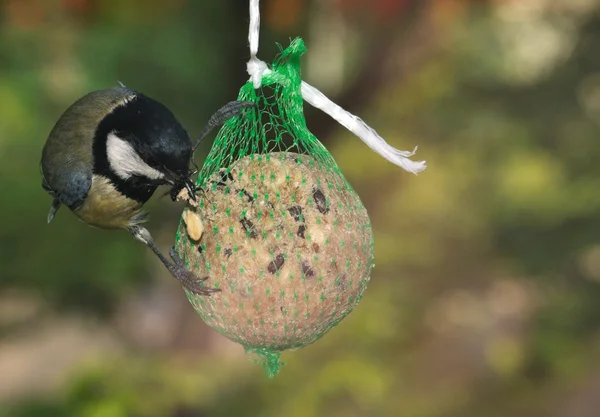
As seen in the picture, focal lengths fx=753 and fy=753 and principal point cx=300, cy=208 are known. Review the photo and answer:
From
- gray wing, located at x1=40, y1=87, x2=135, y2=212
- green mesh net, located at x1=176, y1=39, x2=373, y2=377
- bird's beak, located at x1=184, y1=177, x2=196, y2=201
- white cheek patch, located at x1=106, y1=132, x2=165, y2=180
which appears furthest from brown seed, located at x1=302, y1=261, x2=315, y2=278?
gray wing, located at x1=40, y1=87, x2=135, y2=212

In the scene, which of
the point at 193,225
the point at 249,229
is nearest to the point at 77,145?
the point at 193,225

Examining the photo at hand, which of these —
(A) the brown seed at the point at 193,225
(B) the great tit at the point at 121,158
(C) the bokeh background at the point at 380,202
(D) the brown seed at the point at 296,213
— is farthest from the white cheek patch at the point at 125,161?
(C) the bokeh background at the point at 380,202

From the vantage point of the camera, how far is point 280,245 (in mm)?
2012

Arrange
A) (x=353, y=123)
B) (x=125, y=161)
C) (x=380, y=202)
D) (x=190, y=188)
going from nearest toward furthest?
(x=190, y=188)
(x=353, y=123)
(x=125, y=161)
(x=380, y=202)

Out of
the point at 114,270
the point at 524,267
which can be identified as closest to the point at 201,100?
the point at 114,270

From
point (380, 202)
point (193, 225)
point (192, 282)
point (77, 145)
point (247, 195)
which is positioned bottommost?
point (192, 282)

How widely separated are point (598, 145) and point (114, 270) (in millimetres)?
3202

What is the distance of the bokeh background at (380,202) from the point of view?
413 cm

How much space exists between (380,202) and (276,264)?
3585mm

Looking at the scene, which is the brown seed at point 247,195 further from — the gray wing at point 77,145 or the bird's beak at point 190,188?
the gray wing at point 77,145

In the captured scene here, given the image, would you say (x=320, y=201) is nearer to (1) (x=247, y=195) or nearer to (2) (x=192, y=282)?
(1) (x=247, y=195)

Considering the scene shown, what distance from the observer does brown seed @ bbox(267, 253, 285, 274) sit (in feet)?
6.55

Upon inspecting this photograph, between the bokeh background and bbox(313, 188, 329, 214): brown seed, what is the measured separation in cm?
179

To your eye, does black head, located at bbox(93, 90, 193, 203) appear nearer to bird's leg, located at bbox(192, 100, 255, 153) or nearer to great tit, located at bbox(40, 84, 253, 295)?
great tit, located at bbox(40, 84, 253, 295)
